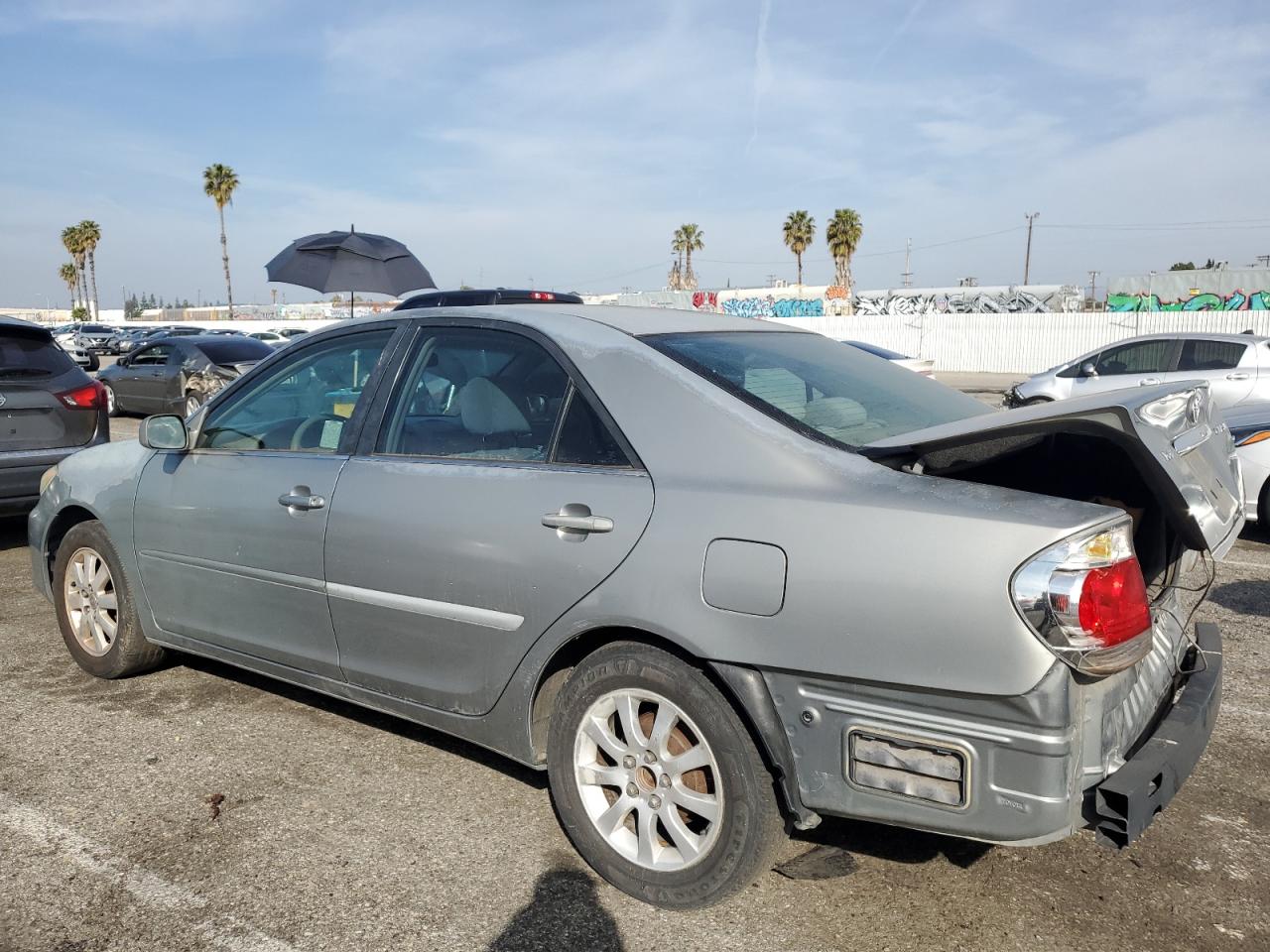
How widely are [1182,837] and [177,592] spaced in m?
3.65

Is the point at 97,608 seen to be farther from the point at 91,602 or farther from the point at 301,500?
the point at 301,500

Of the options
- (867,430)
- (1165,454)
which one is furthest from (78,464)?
(1165,454)

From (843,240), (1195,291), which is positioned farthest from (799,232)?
(1195,291)

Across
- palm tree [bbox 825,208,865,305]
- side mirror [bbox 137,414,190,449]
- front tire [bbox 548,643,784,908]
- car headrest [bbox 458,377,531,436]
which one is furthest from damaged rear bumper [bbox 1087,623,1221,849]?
palm tree [bbox 825,208,865,305]

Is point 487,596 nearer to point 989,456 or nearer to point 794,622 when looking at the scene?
point 794,622

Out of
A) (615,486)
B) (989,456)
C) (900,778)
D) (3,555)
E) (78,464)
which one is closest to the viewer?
(900,778)

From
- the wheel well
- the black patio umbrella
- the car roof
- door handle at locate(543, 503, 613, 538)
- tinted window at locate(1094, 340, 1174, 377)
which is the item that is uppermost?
the black patio umbrella

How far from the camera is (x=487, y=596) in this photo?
3.06 metres

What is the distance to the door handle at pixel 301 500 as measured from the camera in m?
3.54

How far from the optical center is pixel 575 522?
288cm

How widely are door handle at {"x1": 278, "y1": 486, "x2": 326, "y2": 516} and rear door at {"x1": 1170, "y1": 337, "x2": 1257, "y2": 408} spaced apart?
38.9 feet

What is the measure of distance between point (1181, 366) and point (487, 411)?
1234 cm

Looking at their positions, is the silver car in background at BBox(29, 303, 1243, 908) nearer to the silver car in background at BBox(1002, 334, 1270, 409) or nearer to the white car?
the white car

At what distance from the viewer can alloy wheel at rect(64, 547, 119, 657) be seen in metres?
4.57
